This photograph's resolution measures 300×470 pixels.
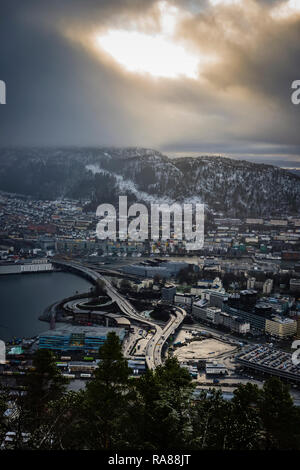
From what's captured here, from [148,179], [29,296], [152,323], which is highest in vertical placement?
[148,179]

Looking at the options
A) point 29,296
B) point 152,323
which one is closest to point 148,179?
point 29,296

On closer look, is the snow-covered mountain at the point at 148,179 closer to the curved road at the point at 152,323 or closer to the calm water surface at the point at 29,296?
the calm water surface at the point at 29,296

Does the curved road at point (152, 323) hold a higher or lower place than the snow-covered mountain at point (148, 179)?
lower

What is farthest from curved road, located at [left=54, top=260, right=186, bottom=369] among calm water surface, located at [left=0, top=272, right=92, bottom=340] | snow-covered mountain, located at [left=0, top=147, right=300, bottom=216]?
snow-covered mountain, located at [left=0, top=147, right=300, bottom=216]

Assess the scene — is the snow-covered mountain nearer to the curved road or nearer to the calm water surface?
the calm water surface

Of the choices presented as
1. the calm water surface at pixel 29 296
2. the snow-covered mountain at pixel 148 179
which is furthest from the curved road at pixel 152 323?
the snow-covered mountain at pixel 148 179

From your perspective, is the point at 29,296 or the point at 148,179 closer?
the point at 29,296

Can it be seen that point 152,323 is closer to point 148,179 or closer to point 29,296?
point 29,296
